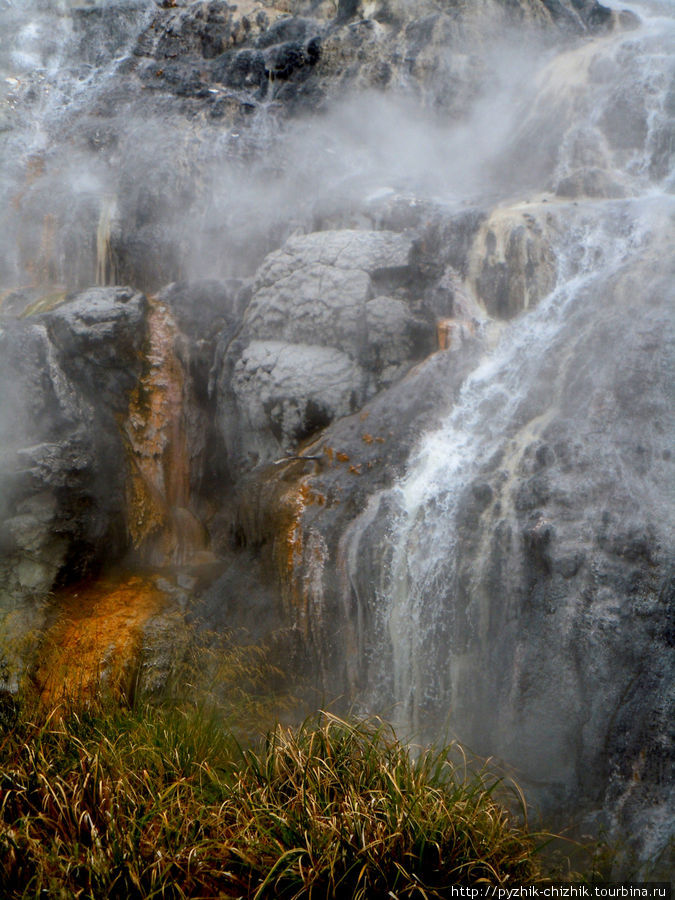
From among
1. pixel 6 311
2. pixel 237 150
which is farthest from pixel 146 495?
pixel 237 150

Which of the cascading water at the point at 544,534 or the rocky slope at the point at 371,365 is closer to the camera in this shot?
the cascading water at the point at 544,534

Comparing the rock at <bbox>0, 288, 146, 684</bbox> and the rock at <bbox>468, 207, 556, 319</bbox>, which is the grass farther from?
the rock at <bbox>468, 207, 556, 319</bbox>

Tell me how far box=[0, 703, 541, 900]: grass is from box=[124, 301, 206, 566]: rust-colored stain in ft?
11.8

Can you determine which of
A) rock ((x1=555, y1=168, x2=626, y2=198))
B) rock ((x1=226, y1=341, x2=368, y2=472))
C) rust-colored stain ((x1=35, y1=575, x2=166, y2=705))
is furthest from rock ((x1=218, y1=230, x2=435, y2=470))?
rock ((x1=555, y1=168, x2=626, y2=198))

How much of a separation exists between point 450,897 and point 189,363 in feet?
20.4

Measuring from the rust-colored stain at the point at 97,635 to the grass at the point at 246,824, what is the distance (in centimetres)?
168

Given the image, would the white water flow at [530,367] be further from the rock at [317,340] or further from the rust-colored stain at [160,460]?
the rust-colored stain at [160,460]

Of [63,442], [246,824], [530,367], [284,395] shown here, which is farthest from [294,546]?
[246,824]

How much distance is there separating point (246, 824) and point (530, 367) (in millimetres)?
4466

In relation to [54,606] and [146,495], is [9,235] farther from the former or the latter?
[54,606]

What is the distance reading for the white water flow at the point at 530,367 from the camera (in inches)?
200

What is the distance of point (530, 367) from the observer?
6.07 m

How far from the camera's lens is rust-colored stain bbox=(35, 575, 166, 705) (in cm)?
545

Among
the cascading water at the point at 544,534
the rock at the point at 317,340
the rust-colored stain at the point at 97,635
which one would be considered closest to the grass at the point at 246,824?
the cascading water at the point at 544,534
